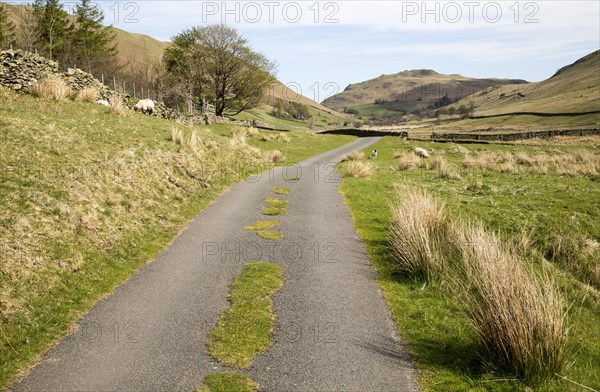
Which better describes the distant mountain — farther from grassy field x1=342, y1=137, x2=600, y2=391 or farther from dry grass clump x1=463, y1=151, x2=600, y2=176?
grassy field x1=342, y1=137, x2=600, y2=391

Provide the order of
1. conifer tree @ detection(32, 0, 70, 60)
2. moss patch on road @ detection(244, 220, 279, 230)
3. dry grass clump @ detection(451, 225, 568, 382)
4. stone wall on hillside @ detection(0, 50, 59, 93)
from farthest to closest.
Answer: conifer tree @ detection(32, 0, 70, 60)
stone wall on hillside @ detection(0, 50, 59, 93)
moss patch on road @ detection(244, 220, 279, 230)
dry grass clump @ detection(451, 225, 568, 382)

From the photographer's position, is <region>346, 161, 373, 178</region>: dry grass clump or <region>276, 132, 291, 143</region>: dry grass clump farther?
<region>276, 132, 291, 143</region>: dry grass clump

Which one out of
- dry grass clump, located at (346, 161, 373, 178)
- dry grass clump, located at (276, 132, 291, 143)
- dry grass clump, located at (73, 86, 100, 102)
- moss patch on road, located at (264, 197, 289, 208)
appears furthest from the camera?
dry grass clump, located at (276, 132, 291, 143)

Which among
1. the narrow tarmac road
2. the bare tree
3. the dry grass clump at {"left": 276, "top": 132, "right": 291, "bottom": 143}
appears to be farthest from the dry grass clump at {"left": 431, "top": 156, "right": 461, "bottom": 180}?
the bare tree

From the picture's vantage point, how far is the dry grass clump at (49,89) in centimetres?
2214

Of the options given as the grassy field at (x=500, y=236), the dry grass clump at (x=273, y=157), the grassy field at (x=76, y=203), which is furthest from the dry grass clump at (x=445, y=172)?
the grassy field at (x=76, y=203)

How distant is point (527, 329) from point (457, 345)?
1.42 meters

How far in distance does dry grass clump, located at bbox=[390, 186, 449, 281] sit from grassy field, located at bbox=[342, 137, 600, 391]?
Result: 0.31 meters

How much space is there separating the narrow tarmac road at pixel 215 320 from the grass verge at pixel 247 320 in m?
0.19

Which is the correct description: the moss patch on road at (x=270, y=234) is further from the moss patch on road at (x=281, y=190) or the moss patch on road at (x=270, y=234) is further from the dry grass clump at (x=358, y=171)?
the dry grass clump at (x=358, y=171)

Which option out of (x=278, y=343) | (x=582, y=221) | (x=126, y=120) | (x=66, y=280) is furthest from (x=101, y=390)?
(x=126, y=120)

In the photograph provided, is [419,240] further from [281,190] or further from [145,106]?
[145,106]

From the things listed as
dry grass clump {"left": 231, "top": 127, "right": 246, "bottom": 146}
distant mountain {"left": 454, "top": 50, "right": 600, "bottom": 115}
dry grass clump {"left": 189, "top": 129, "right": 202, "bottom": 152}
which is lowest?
dry grass clump {"left": 189, "top": 129, "right": 202, "bottom": 152}

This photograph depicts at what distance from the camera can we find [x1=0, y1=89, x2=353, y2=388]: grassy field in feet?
26.6
